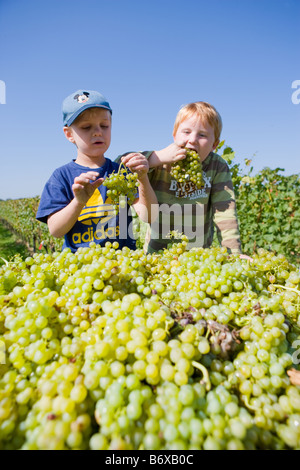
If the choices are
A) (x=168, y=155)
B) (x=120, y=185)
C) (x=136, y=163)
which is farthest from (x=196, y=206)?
(x=120, y=185)

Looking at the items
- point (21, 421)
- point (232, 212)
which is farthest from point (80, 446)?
point (232, 212)

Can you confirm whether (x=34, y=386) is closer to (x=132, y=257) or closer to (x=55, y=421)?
(x=55, y=421)

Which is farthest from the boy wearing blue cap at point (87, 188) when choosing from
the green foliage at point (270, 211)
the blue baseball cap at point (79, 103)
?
the green foliage at point (270, 211)

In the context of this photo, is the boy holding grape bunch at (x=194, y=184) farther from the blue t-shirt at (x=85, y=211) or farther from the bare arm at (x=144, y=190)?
the blue t-shirt at (x=85, y=211)

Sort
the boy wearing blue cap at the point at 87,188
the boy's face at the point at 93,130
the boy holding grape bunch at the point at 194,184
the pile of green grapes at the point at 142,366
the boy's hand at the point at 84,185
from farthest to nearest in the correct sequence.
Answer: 1. the boy holding grape bunch at the point at 194,184
2. the boy's face at the point at 93,130
3. the boy wearing blue cap at the point at 87,188
4. the boy's hand at the point at 84,185
5. the pile of green grapes at the point at 142,366

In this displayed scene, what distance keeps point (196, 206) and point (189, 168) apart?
1.77 ft

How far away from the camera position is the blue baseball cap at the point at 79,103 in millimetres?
2199

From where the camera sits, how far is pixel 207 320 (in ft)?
3.09

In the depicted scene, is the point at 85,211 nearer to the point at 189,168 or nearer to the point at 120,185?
the point at 120,185

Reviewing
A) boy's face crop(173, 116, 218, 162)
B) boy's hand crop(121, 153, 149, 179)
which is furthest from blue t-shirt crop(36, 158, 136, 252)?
boy's face crop(173, 116, 218, 162)

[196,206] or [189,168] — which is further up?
[189,168]

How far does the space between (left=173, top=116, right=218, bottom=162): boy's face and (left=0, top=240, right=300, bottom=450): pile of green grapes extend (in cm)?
162

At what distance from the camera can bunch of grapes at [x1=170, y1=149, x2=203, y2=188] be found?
2295 mm

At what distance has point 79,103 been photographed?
7.34ft
